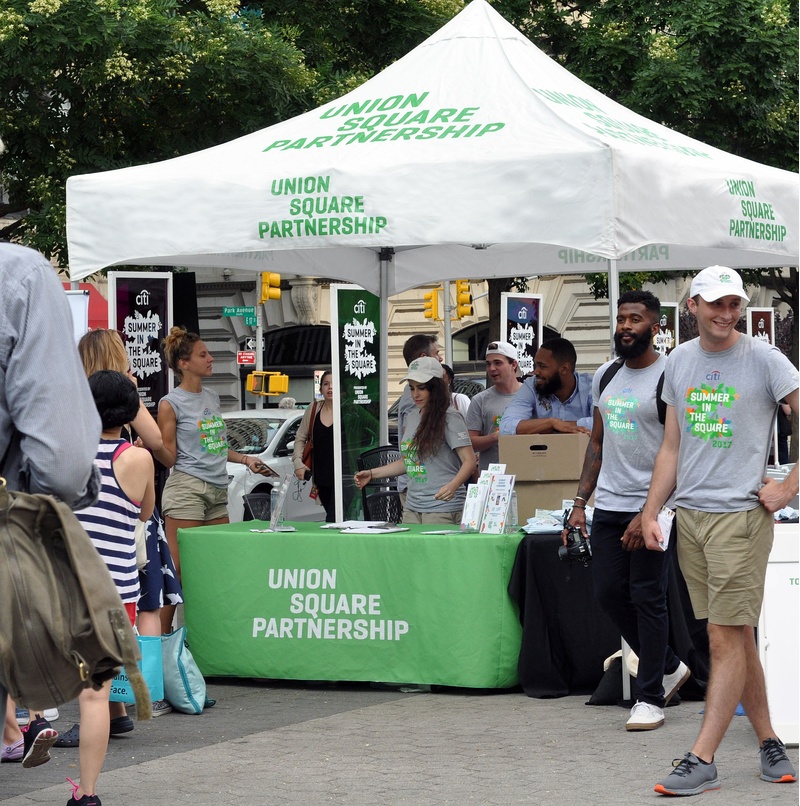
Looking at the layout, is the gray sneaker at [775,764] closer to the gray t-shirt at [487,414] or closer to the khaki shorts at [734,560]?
the khaki shorts at [734,560]

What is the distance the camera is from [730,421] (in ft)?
18.1

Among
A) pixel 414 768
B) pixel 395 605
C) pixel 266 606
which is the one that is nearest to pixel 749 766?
pixel 414 768

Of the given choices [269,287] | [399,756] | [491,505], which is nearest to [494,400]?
[491,505]

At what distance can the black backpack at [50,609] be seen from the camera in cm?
279

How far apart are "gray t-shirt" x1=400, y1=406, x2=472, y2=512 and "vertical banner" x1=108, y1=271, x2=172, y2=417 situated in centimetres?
302

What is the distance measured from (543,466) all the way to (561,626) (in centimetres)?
93

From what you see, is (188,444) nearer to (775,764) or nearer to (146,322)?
(146,322)

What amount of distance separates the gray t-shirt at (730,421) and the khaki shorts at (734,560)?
0.05 m

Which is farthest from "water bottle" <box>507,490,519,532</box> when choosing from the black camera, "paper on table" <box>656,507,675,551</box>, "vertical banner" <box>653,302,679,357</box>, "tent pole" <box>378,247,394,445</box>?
"vertical banner" <box>653,302,679,357</box>

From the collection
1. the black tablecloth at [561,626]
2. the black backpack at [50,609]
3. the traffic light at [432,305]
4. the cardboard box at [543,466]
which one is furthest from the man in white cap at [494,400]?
the traffic light at [432,305]

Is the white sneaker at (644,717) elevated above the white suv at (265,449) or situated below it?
below

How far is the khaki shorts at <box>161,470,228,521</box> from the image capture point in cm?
892

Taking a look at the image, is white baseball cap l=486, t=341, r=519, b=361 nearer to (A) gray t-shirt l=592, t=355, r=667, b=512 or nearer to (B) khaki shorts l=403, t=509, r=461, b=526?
(B) khaki shorts l=403, t=509, r=461, b=526

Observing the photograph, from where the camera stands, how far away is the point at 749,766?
5770 mm
